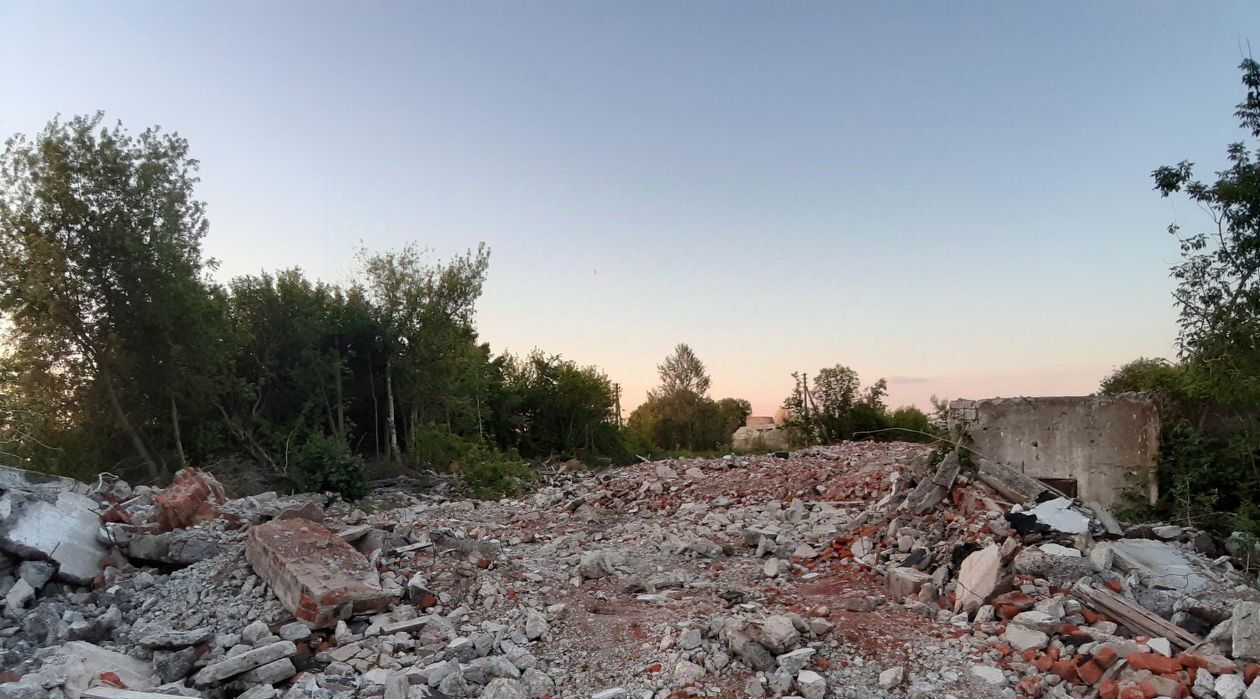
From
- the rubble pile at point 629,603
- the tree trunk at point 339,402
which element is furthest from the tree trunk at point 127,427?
the rubble pile at point 629,603

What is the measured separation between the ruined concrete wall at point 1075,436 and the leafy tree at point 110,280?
13.7m

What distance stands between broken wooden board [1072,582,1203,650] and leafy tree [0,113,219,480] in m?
14.6

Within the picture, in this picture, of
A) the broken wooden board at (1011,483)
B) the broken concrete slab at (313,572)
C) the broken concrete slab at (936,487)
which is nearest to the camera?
the broken concrete slab at (313,572)

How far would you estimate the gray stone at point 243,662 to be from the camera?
489cm

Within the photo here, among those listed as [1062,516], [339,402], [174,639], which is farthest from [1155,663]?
[339,402]

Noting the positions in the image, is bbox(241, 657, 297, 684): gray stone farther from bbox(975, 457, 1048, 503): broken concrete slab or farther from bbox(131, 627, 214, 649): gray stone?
bbox(975, 457, 1048, 503): broken concrete slab

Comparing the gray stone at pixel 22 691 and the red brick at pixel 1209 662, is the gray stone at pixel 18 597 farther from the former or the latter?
the red brick at pixel 1209 662

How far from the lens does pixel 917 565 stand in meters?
6.62

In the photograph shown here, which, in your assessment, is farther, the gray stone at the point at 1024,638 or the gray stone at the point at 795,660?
the gray stone at the point at 1024,638

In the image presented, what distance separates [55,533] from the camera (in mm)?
7078

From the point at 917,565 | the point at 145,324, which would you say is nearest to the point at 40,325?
the point at 145,324

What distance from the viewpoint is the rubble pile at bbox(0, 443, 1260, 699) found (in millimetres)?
4602

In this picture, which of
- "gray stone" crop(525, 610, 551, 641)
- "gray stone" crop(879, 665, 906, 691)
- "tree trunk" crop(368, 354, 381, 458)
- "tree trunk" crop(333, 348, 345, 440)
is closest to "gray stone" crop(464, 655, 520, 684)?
"gray stone" crop(525, 610, 551, 641)

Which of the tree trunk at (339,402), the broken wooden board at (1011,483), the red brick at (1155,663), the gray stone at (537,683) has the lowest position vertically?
the gray stone at (537,683)
